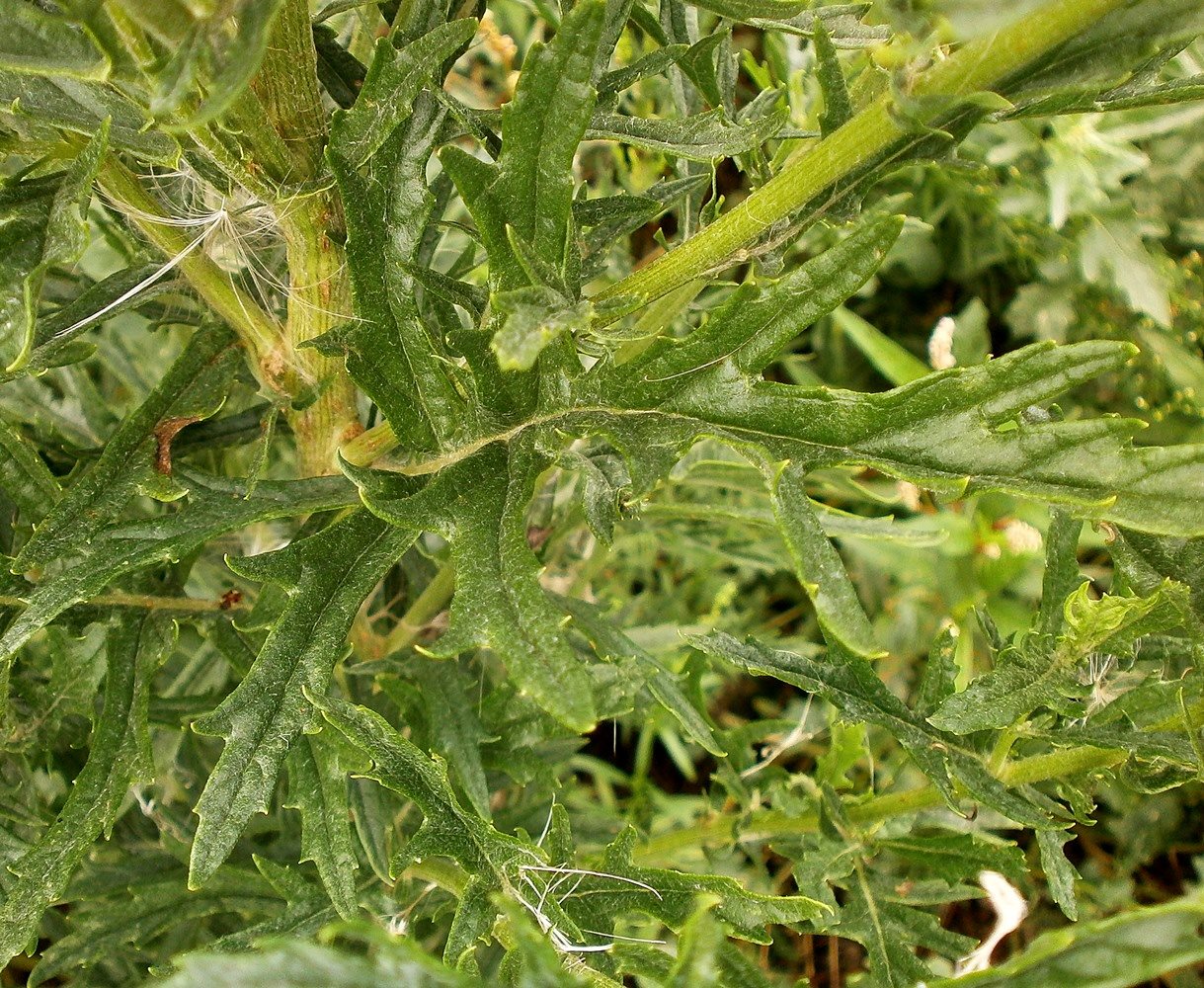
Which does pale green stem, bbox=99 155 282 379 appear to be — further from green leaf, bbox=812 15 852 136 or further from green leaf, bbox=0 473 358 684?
green leaf, bbox=812 15 852 136

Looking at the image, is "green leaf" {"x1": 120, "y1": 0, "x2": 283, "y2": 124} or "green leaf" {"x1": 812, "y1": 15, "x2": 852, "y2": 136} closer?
"green leaf" {"x1": 120, "y1": 0, "x2": 283, "y2": 124}

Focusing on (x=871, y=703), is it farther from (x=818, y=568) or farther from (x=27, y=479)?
(x=27, y=479)

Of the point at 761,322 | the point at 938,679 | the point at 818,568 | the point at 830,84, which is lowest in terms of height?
the point at 938,679

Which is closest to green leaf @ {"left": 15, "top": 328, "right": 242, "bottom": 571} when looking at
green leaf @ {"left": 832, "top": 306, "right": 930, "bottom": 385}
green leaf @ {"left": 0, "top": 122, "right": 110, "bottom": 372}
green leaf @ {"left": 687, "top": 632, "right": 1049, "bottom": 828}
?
green leaf @ {"left": 0, "top": 122, "right": 110, "bottom": 372}

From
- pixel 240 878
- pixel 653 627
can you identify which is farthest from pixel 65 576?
pixel 653 627

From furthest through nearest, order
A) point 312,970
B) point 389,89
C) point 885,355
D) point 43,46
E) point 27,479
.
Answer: point 885,355 < point 27,479 < point 389,89 < point 43,46 < point 312,970

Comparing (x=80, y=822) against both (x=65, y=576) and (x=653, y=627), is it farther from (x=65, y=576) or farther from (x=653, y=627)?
(x=653, y=627)

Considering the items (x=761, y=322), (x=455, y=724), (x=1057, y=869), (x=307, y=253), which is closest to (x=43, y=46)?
(x=307, y=253)
